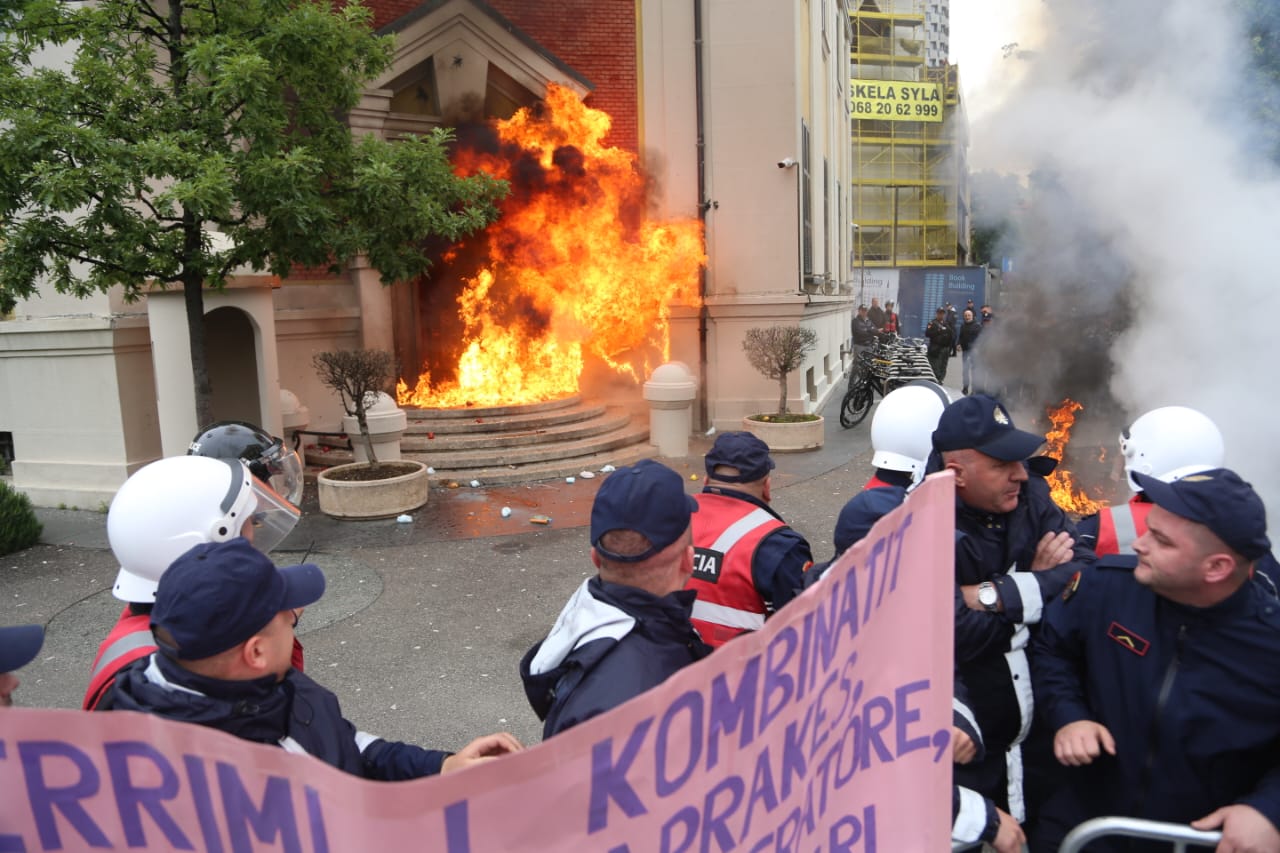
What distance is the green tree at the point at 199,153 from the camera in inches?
268

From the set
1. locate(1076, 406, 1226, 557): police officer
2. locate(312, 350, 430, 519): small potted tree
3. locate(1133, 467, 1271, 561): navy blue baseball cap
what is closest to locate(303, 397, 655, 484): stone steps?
locate(312, 350, 430, 519): small potted tree

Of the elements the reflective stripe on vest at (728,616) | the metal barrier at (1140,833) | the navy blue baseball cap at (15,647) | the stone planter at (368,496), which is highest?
the navy blue baseball cap at (15,647)

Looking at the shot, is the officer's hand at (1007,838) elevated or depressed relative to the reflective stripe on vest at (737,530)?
depressed

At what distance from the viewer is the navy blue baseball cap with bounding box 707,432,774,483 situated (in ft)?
10.3

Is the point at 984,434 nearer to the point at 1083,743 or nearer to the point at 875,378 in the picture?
the point at 1083,743

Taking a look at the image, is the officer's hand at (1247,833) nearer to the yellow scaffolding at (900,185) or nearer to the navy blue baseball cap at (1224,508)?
the navy blue baseball cap at (1224,508)

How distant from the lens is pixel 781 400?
42.3ft

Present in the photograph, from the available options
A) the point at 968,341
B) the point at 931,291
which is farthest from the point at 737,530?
the point at 931,291

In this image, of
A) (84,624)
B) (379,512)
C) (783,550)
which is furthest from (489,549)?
(783,550)

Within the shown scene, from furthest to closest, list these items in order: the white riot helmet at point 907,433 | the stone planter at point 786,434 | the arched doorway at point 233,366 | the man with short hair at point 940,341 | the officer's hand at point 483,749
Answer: the man with short hair at point 940,341
the stone planter at point 786,434
the arched doorway at point 233,366
the white riot helmet at point 907,433
the officer's hand at point 483,749

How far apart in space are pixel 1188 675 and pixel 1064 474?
20.7ft

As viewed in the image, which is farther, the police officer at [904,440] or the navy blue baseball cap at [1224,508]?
the police officer at [904,440]

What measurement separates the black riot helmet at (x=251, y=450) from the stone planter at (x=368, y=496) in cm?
469

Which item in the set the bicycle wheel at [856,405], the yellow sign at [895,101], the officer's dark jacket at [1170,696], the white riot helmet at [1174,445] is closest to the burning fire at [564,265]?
the bicycle wheel at [856,405]
